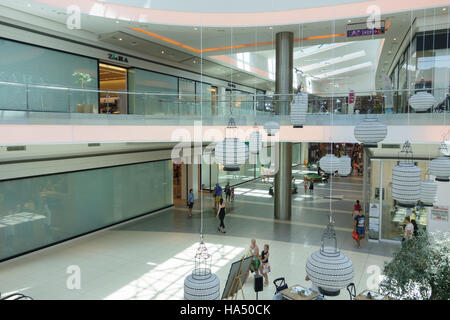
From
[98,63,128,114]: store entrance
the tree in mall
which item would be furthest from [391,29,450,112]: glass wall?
[98,63,128,114]: store entrance

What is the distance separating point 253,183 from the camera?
2403cm

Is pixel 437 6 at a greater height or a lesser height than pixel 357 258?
greater

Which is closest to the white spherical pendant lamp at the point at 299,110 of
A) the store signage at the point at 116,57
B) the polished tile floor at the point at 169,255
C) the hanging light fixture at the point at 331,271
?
the polished tile floor at the point at 169,255

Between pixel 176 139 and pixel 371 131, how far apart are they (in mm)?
6595

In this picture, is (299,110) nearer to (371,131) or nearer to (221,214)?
(371,131)

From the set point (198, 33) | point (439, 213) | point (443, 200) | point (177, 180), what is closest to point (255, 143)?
point (443, 200)

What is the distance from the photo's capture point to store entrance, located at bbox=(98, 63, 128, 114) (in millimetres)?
9789

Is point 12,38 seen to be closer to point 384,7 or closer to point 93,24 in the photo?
point 93,24

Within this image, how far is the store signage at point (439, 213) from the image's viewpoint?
33.8ft

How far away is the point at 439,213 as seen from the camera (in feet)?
34.1

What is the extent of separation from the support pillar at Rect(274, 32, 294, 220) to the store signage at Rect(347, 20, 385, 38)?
2.31m

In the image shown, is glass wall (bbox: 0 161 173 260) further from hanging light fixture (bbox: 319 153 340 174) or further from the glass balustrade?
hanging light fixture (bbox: 319 153 340 174)
